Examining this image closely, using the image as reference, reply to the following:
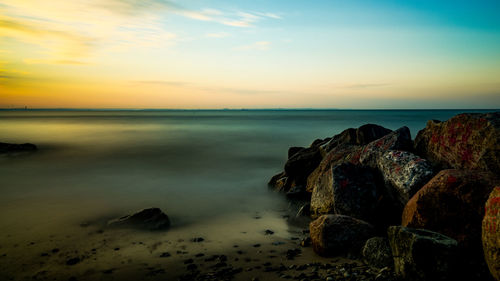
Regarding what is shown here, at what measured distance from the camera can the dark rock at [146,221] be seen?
22.9ft

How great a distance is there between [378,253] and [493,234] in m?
1.48

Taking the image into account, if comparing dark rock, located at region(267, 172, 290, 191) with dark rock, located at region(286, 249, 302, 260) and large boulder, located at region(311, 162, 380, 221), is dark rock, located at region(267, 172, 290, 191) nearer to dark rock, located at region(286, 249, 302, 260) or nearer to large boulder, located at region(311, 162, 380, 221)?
large boulder, located at region(311, 162, 380, 221)

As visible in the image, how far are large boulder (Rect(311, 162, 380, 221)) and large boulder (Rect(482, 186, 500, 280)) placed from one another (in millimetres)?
2525

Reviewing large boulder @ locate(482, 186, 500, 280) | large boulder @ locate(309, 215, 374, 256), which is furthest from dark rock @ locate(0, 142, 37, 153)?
large boulder @ locate(482, 186, 500, 280)

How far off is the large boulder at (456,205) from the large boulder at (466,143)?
1.06 metres

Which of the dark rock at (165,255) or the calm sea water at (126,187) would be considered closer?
the dark rock at (165,255)

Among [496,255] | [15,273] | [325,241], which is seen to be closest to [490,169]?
[496,255]

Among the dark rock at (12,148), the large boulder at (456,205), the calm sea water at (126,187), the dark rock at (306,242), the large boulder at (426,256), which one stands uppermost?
the large boulder at (456,205)

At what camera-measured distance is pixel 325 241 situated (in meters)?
5.28

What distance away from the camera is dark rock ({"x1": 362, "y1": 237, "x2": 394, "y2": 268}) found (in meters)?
4.56

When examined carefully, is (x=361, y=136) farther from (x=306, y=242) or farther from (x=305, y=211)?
(x=306, y=242)

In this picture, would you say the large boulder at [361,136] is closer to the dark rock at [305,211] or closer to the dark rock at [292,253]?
the dark rock at [305,211]

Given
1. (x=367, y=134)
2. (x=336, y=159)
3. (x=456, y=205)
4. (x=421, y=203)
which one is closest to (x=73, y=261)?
(x=421, y=203)

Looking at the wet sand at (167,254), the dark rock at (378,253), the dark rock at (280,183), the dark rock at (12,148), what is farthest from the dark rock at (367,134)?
the dark rock at (12,148)
